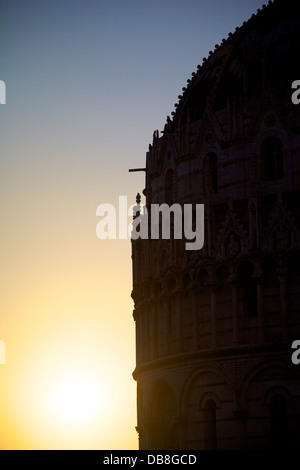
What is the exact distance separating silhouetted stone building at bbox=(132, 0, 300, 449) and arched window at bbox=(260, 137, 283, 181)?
0.14 feet

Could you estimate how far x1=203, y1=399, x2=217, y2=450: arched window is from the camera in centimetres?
6462

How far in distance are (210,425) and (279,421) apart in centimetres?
341

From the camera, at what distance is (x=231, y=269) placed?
64.8 meters

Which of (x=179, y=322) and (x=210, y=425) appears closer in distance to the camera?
(x=210, y=425)

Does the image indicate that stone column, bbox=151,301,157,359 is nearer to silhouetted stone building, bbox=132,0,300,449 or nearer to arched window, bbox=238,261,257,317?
silhouetted stone building, bbox=132,0,300,449

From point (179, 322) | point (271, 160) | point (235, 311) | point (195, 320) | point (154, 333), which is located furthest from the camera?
point (154, 333)

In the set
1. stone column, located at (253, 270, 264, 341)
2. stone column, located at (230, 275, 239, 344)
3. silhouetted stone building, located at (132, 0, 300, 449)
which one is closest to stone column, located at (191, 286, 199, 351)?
silhouetted stone building, located at (132, 0, 300, 449)

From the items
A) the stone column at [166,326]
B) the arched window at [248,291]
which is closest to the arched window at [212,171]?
the arched window at [248,291]

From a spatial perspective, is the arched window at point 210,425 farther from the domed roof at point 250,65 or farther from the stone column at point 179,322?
the domed roof at point 250,65

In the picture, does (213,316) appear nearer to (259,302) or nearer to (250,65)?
(259,302)

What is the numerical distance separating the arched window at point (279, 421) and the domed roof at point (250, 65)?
12960 millimetres

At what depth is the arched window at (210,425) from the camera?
6462cm

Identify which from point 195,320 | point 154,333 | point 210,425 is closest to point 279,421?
point 210,425
